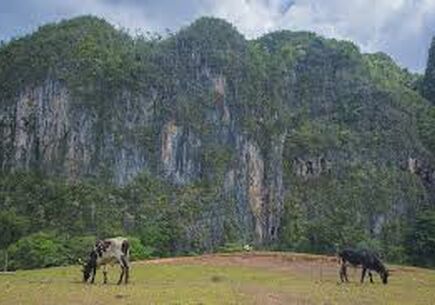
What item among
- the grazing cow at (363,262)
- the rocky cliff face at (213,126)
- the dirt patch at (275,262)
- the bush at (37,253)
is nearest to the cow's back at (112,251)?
the grazing cow at (363,262)

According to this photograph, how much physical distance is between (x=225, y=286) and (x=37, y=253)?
3782cm

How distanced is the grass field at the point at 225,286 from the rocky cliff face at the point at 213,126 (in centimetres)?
5255

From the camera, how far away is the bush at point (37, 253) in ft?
205

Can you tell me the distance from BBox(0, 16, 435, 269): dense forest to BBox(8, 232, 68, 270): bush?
12.2 meters

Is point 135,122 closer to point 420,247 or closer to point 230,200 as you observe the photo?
point 230,200

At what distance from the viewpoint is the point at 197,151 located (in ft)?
322

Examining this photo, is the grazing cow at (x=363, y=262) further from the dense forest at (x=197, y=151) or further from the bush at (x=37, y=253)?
the dense forest at (x=197, y=151)

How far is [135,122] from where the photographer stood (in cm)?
9738

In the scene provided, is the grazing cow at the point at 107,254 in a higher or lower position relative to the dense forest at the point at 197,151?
lower

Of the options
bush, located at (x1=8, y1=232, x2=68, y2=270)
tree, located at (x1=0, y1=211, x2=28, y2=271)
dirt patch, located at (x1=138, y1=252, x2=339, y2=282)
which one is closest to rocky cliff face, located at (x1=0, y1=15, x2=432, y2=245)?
tree, located at (x1=0, y1=211, x2=28, y2=271)

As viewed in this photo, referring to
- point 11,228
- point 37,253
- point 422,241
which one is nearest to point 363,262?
point 37,253

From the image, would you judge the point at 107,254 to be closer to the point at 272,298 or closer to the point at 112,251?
the point at 112,251

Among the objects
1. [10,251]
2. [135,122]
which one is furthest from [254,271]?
[135,122]

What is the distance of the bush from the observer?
62375mm
